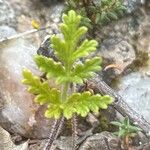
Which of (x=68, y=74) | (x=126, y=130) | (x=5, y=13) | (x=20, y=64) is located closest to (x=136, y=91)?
(x=126, y=130)

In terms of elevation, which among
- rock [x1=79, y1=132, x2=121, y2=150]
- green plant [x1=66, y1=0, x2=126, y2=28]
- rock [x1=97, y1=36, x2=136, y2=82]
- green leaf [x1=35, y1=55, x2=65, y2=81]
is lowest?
rock [x1=79, y1=132, x2=121, y2=150]

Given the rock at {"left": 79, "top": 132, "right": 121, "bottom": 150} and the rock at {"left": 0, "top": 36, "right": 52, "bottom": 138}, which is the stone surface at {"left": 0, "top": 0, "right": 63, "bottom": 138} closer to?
the rock at {"left": 0, "top": 36, "right": 52, "bottom": 138}

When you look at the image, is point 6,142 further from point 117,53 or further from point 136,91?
point 117,53

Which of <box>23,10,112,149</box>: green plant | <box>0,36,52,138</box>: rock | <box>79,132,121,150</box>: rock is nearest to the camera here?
<box>23,10,112,149</box>: green plant

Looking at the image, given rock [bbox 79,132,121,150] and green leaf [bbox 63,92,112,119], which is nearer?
green leaf [bbox 63,92,112,119]

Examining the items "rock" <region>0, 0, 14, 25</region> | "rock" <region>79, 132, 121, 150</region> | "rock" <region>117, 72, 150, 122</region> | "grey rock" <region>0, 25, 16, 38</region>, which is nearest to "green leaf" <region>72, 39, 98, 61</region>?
"rock" <region>79, 132, 121, 150</region>
